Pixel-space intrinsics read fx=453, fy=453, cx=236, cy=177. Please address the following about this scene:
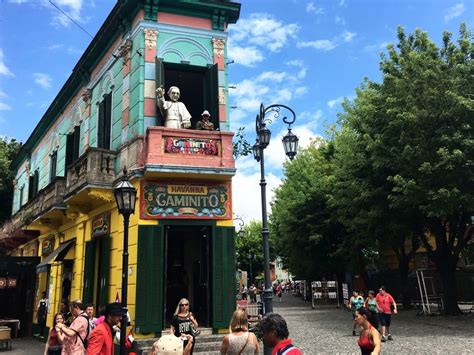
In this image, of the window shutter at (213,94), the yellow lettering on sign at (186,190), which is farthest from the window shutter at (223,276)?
the window shutter at (213,94)

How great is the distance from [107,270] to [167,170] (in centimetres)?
383

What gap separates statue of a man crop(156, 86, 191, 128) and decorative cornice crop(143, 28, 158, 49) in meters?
1.42

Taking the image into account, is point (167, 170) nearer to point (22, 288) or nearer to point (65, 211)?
point (65, 211)

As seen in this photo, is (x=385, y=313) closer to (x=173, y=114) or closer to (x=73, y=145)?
(x=173, y=114)

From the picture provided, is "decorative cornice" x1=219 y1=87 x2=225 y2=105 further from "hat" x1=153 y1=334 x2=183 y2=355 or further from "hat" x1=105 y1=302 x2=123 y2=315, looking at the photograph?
"hat" x1=153 y1=334 x2=183 y2=355

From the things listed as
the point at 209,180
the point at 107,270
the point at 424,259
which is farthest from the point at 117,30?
the point at 424,259

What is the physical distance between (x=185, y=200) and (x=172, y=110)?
2.62 metres

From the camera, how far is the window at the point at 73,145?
18312 millimetres

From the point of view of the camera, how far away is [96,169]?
13.5 metres

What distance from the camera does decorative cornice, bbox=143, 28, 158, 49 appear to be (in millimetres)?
13273

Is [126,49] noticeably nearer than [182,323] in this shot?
No

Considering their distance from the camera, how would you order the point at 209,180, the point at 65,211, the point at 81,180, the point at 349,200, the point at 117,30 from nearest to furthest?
the point at 209,180
the point at 81,180
the point at 117,30
the point at 65,211
the point at 349,200

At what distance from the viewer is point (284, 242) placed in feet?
111

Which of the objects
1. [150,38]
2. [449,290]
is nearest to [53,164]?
[150,38]
